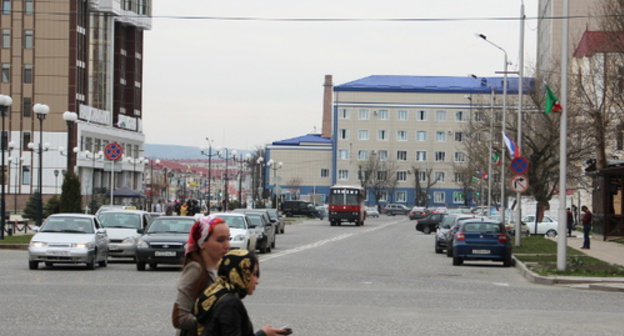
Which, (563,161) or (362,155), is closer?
(563,161)

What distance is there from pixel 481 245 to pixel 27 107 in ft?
252

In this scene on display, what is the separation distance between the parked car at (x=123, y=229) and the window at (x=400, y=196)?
118339 millimetres

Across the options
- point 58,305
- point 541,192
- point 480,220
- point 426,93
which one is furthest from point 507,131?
point 426,93

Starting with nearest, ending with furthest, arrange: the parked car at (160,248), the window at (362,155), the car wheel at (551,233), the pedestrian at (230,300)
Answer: the pedestrian at (230,300) < the parked car at (160,248) < the car wheel at (551,233) < the window at (362,155)

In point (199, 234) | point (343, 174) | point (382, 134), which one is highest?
point (382, 134)

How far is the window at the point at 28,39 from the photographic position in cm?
10269

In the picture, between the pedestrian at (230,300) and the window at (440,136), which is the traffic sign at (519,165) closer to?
the pedestrian at (230,300)

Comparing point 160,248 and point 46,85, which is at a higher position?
point 46,85

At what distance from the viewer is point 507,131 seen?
63344 millimetres

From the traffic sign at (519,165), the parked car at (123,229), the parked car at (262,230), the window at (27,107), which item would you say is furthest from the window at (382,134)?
the parked car at (123,229)

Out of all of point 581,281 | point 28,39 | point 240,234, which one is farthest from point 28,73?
point 581,281

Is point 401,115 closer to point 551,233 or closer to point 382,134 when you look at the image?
point 382,134

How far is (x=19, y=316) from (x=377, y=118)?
426 feet

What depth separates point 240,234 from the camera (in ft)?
112
